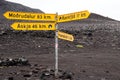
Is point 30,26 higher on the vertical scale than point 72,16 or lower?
lower

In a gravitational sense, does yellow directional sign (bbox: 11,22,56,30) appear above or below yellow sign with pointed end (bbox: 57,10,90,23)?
below

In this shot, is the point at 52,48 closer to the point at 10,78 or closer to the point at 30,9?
the point at 10,78

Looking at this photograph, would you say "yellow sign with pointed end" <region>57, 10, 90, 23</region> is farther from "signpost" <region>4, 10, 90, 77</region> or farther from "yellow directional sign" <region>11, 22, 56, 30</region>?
"yellow directional sign" <region>11, 22, 56, 30</region>

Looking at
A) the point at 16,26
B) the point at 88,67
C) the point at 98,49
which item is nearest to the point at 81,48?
the point at 98,49

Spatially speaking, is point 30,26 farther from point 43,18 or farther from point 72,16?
point 72,16

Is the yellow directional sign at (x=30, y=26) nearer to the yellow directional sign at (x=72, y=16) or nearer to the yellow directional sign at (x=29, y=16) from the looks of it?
the yellow directional sign at (x=29, y=16)

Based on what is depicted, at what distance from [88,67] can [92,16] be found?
1345 inches

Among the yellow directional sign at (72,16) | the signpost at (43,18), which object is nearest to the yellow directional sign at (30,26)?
the signpost at (43,18)

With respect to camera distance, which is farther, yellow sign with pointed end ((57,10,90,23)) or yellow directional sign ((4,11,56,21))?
yellow sign with pointed end ((57,10,90,23))

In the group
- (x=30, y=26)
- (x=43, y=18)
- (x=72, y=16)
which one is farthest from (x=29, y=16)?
(x=72, y=16)

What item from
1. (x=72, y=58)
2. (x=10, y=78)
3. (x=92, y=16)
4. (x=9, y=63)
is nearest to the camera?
(x=10, y=78)

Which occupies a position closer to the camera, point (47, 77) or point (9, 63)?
point (47, 77)

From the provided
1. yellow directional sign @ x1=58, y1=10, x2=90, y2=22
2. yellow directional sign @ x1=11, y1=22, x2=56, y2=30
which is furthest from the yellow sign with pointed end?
yellow directional sign @ x1=11, y1=22, x2=56, y2=30

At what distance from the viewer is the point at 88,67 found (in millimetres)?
16422
